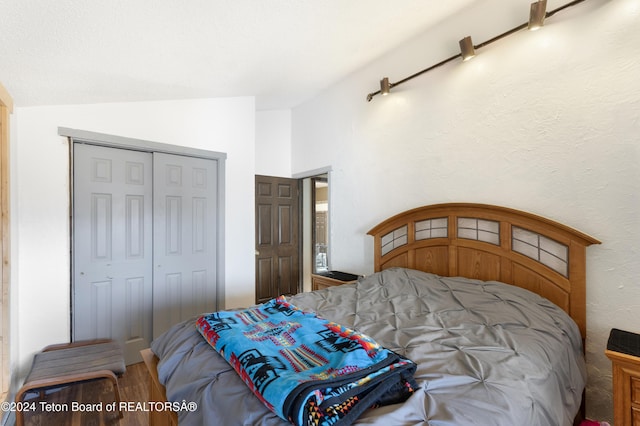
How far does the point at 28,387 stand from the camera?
1.77m

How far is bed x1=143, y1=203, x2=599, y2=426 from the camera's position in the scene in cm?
100

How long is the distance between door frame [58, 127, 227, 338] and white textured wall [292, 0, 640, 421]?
162 centimetres

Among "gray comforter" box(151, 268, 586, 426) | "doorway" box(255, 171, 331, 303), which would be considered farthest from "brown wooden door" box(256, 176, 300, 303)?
"gray comforter" box(151, 268, 586, 426)

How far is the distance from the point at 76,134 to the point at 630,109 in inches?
153

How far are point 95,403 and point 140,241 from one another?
1.31m

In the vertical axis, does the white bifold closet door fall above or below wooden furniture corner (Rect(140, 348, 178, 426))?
above

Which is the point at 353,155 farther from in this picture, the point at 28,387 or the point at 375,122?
the point at 28,387

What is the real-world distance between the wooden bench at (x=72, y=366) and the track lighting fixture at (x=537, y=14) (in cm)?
357

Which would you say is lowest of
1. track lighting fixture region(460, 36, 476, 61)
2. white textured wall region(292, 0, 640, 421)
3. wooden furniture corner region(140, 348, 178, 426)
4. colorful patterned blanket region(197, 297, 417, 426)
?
wooden furniture corner region(140, 348, 178, 426)

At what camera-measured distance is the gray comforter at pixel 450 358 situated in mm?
957

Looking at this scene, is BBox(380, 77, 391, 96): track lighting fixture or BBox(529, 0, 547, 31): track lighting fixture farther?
BBox(380, 77, 391, 96): track lighting fixture

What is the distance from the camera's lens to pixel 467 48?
2326 mm

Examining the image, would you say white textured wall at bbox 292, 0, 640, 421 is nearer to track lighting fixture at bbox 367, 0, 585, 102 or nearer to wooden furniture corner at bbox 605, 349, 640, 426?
track lighting fixture at bbox 367, 0, 585, 102

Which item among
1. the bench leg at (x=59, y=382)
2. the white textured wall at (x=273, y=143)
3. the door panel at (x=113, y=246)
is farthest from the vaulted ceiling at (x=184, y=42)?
the bench leg at (x=59, y=382)
